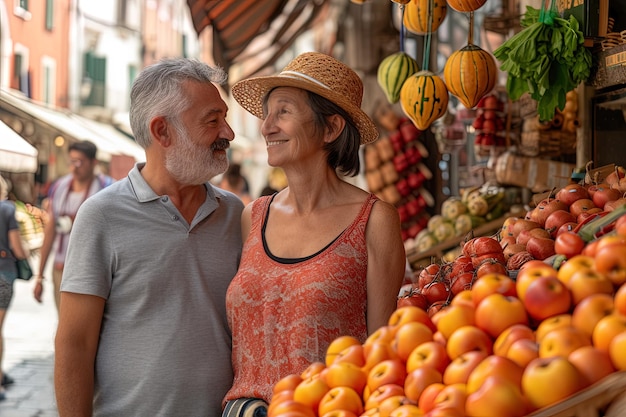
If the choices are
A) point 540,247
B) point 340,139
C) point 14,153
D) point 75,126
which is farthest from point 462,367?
point 75,126

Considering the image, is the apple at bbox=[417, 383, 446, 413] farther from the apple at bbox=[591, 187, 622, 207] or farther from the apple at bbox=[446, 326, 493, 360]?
the apple at bbox=[591, 187, 622, 207]

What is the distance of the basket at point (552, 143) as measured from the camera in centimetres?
465

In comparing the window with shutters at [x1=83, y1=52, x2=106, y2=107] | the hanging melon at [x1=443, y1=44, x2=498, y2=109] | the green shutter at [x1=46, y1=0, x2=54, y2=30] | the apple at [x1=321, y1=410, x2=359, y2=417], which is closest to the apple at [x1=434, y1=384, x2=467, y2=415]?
the apple at [x1=321, y1=410, x2=359, y2=417]

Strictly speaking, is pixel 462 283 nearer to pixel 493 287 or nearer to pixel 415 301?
pixel 415 301

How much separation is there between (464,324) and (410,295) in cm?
76

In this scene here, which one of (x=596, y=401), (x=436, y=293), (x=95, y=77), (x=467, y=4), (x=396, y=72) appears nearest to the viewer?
(x=596, y=401)

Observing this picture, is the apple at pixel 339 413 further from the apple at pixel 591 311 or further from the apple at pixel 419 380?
the apple at pixel 591 311

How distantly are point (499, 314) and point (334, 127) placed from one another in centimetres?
101

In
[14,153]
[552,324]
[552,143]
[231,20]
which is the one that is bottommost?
[552,324]

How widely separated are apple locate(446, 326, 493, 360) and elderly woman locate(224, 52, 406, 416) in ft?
1.97

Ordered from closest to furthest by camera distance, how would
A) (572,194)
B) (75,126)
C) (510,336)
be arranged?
(510,336) < (572,194) < (75,126)

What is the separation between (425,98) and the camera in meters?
3.84

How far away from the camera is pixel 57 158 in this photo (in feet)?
22.3

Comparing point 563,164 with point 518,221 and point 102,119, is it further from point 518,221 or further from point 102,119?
point 102,119
